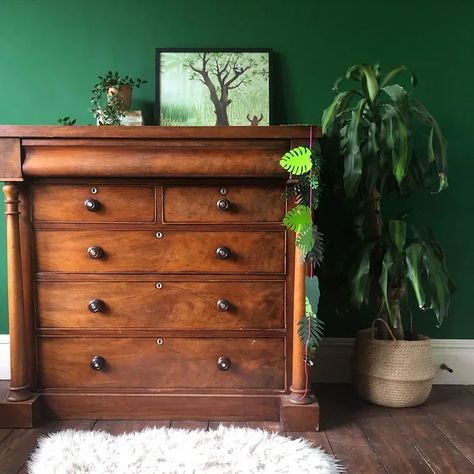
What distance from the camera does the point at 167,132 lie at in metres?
1.75

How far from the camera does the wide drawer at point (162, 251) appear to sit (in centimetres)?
186

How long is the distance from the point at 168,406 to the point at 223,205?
0.80 metres

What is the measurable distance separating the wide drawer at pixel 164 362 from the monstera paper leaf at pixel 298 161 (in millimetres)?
656

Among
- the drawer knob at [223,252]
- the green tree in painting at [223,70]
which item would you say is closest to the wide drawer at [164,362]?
the drawer knob at [223,252]

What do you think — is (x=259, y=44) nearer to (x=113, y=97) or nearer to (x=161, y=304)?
(x=113, y=97)

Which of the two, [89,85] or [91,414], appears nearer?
[91,414]

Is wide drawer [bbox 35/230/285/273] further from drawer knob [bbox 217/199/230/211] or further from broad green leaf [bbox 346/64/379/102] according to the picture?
broad green leaf [bbox 346/64/379/102]

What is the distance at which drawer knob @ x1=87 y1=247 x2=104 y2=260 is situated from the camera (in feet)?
6.07

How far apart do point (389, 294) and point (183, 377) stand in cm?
89

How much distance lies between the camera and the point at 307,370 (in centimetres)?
183

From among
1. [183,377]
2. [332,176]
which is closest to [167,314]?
[183,377]

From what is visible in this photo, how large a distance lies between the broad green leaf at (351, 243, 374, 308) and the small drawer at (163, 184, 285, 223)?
0.38 m

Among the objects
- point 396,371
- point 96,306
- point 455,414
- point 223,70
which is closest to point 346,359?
point 396,371

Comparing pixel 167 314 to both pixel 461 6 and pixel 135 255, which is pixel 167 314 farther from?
pixel 461 6
